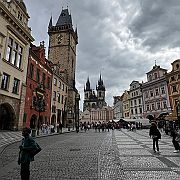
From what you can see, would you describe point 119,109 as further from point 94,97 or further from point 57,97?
point 94,97

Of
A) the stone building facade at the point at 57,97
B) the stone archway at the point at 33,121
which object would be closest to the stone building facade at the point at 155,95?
the stone building facade at the point at 57,97

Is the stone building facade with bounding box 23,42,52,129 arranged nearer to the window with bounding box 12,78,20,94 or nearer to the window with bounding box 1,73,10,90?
the window with bounding box 12,78,20,94

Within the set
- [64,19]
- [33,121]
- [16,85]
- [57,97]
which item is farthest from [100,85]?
[16,85]

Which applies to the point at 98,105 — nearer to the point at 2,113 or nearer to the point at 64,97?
the point at 64,97

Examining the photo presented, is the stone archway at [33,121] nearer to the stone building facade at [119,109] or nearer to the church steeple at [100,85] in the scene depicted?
the stone building facade at [119,109]

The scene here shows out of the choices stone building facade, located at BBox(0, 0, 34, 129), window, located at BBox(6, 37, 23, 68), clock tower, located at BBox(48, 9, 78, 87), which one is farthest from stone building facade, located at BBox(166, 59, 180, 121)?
window, located at BBox(6, 37, 23, 68)

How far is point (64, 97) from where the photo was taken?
51.2 metres

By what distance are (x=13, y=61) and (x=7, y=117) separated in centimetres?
783

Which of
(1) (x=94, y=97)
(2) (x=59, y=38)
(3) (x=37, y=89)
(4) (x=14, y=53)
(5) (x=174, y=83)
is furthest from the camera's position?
(1) (x=94, y=97)

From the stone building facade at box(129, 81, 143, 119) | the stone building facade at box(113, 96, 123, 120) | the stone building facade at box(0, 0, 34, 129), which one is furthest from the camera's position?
the stone building facade at box(113, 96, 123, 120)

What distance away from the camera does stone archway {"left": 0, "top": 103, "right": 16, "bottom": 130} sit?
81.9 ft

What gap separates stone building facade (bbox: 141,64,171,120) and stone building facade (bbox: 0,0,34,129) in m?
33.4

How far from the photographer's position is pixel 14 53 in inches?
1006

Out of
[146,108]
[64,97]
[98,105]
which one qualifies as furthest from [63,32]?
[98,105]
